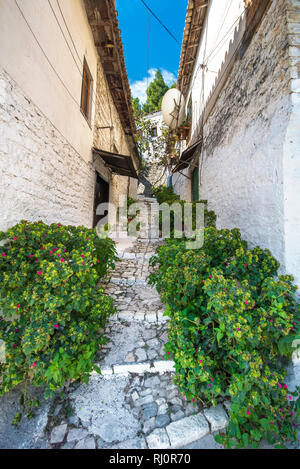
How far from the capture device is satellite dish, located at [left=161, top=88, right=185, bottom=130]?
729cm

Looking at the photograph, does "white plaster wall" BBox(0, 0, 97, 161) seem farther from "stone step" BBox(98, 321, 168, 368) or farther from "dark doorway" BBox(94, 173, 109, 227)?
"stone step" BBox(98, 321, 168, 368)

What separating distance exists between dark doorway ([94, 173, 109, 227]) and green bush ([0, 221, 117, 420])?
4258 millimetres

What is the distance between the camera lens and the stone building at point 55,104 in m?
2.29

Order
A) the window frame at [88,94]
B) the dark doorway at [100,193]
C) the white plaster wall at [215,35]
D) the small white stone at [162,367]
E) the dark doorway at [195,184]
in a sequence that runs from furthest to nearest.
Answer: the dark doorway at [195,184] → the dark doorway at [100,193] → the window frame at [88,94] → the white plaster wall at [215,35] → the small white stone at [162,367]

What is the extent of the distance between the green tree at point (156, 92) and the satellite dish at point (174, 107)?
15.9m

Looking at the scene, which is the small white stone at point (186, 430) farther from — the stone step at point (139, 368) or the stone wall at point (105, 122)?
the stone wall at point (105, 122)

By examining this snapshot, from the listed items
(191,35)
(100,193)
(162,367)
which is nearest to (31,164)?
(162,367)

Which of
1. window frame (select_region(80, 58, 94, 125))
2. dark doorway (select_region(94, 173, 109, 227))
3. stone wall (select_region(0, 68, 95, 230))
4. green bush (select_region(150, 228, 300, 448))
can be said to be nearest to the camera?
green bush (select_region(150, 228, 300, 448))

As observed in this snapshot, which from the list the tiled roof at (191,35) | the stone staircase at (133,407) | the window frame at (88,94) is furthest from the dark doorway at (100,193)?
the tiled roof at (191,35)

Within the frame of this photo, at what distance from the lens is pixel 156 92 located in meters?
21.3

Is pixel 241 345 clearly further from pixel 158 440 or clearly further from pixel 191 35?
pixel 191 35

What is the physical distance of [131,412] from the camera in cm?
174

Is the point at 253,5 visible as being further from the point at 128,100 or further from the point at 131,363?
the point at 128,100

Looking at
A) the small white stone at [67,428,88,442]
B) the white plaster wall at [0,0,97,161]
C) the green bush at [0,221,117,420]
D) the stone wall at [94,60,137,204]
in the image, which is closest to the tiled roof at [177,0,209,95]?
the stone wall at [94,60,137,204]
